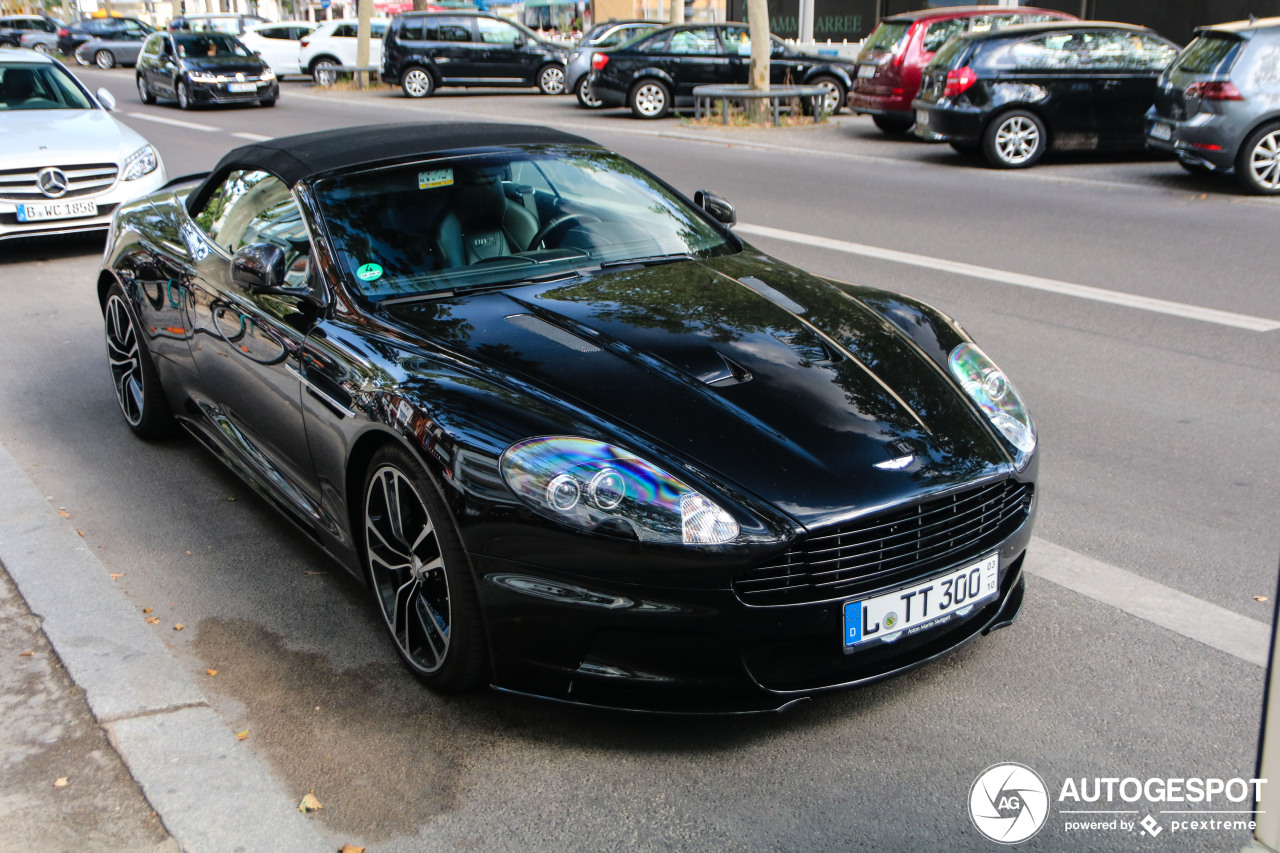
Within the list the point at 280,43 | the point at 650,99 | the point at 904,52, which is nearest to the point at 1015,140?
the point at 904,52

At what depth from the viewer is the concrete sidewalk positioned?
9.14 ft

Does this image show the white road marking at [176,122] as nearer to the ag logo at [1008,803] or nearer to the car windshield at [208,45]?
the car windshield at [208,45]

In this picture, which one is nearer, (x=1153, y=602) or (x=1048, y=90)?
(x=1153, y=602)

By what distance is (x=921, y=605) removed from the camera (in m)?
2.98

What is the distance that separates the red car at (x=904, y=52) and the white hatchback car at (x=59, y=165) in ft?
33.3

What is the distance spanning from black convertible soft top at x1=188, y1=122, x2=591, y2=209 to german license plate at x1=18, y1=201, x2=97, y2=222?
18.5 feet

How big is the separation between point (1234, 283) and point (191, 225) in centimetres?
664

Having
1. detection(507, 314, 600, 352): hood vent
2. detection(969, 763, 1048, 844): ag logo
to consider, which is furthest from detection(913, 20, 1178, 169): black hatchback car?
detection(969, 763, 1048, 844): ag logo

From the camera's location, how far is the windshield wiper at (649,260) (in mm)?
4227

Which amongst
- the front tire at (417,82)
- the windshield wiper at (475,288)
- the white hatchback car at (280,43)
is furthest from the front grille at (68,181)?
the white hatchback car at (280,43)

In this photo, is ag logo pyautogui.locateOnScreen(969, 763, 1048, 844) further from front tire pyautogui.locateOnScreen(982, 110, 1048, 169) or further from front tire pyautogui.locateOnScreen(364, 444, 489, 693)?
front tire pyautogui.locateOnScreen(982, 110, 1048, 169)

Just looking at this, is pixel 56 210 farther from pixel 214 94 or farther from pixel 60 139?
pixel 214 94

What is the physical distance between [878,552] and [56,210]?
8.95m

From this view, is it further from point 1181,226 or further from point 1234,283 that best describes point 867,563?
point 1181,226
